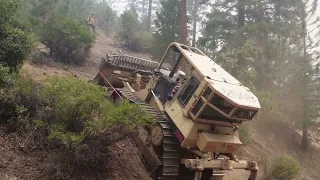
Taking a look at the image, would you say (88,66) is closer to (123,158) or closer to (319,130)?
(123,158)

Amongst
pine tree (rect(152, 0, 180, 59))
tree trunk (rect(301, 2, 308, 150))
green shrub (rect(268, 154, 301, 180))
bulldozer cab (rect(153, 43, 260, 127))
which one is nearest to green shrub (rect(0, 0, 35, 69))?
bulldozer cab (rect(153, 43, 260, 127))

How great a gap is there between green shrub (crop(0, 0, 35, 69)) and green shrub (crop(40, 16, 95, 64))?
17.9ft

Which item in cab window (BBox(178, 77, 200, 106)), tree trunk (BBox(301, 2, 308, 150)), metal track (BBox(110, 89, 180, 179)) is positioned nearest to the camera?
metal track (BBox(110, 89, 180, 179))

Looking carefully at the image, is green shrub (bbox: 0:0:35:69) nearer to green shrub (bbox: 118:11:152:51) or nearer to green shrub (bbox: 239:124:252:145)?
green shrub (bbox: 239:124:252:145)

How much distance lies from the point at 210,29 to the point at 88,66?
916cm

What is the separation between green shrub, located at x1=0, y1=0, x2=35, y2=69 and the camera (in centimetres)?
804

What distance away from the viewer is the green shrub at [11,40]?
8040 mm

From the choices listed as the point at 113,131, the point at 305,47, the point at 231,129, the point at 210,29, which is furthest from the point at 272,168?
the point at 210,29

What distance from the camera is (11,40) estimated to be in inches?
323

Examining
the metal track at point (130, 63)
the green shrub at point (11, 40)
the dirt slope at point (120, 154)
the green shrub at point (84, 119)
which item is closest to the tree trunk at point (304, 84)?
the dirt slope at point (120, 154)

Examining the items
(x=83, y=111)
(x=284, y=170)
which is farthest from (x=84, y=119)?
(x=284, y=170)

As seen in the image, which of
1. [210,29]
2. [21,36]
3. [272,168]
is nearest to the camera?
[21,36]

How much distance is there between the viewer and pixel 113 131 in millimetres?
6785

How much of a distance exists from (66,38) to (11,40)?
21.1 feet
